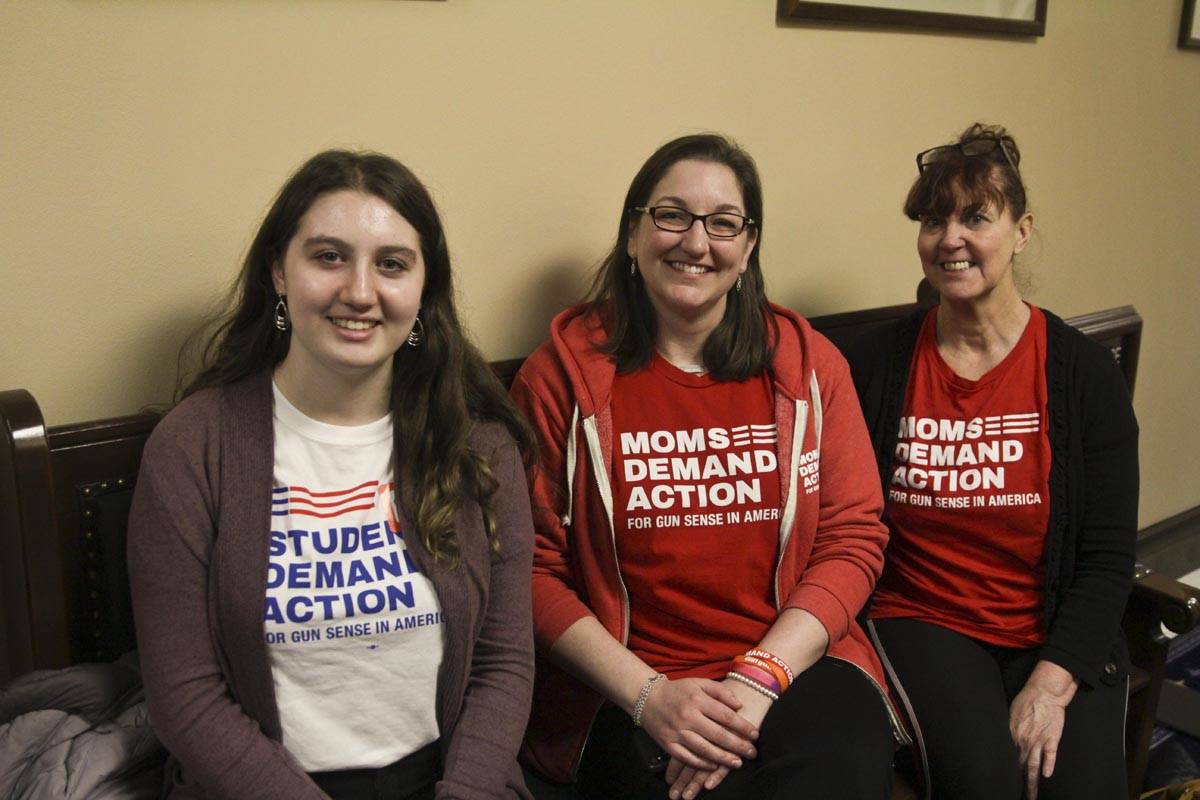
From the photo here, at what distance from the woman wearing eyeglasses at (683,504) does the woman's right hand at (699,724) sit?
0.11 ft

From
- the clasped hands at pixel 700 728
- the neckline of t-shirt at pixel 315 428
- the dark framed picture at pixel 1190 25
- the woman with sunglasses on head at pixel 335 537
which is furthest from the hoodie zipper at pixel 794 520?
the dark framed picture at pixel 1190 25

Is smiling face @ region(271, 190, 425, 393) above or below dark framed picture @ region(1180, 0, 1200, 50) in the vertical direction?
below

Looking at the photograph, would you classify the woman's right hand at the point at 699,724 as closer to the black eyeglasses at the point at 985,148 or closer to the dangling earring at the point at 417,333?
the dangling earring at the point at 417,333

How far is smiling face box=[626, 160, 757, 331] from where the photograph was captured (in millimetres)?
1569

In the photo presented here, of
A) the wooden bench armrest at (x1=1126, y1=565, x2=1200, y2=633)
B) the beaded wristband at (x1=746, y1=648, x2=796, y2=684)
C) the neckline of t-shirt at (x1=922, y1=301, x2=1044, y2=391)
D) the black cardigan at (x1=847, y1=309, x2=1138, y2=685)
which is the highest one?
the neckline of t-shirt at (x1=922, y1=301, x2=1044, y2=391)

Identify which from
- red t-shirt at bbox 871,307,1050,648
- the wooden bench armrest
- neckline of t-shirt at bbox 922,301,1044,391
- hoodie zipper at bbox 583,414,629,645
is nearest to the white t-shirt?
hoodie zipper at bbox 583,414,629,645

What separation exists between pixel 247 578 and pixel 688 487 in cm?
66

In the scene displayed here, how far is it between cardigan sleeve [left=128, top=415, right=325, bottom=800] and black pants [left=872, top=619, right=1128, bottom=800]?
94 centimetres

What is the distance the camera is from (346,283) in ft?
4.00

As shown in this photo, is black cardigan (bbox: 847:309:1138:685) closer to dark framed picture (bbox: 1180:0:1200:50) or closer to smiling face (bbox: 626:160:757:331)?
smiling face (bbox: 626:160:757:331)

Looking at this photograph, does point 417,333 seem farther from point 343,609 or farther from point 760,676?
point 760,676

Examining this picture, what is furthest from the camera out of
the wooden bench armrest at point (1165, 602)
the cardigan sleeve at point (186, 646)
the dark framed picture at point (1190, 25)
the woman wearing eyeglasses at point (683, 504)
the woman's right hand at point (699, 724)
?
the dark framed picture at point (1190, 25)

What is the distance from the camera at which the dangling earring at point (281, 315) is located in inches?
50.9

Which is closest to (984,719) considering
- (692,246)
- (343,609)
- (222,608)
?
(692,246)
